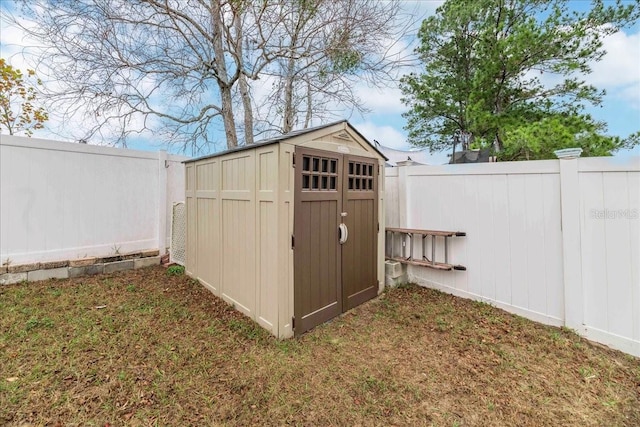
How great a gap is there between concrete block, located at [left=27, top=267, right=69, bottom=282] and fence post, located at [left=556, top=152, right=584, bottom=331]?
22.1ft

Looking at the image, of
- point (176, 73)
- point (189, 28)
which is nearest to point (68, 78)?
point (176, 73)

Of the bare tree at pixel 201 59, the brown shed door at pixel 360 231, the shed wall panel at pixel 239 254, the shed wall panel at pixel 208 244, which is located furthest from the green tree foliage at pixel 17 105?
the brown shed door at pixel 360 231

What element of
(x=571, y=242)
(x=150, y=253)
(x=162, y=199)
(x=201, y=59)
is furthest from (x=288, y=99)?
(x=571, y=242)

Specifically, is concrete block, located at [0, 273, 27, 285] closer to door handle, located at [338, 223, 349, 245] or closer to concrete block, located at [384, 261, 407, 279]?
door handle, located at [338, 223, 349, 245]

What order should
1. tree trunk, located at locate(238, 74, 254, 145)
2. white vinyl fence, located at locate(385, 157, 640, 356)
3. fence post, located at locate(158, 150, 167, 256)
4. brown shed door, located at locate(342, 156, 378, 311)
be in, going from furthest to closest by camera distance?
tree trunk, located at locate(238, 74, 254, 145), fence post, located at locate(158, 150, 167, 256), brown shed door, located at locate(342, 156, 378, 311), white vinyl fence, located at locate(385, 157, 640, 356)

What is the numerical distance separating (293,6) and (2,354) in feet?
22.4

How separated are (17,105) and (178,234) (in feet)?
26.1

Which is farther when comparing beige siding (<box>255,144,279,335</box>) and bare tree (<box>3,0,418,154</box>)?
bare tree (<box>3,0,418,154</box>)

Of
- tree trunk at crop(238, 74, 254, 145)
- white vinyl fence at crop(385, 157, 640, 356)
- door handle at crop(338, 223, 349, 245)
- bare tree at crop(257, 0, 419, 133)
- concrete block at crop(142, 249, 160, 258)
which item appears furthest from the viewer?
tree trunk at crop(238, 74, 254, 145)

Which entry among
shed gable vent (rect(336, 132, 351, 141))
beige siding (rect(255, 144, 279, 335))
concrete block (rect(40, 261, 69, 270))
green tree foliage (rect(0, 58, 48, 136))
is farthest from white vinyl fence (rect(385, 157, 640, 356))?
green tree foliage (rect(0, 58, 48, 136))

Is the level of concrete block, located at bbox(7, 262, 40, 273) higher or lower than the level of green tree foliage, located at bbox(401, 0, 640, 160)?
lower

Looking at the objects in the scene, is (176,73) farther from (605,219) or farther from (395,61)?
(605,219)

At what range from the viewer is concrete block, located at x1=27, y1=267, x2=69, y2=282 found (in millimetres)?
4176

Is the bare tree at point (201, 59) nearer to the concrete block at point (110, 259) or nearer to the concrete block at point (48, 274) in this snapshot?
the concrete block at point (110, 259)
